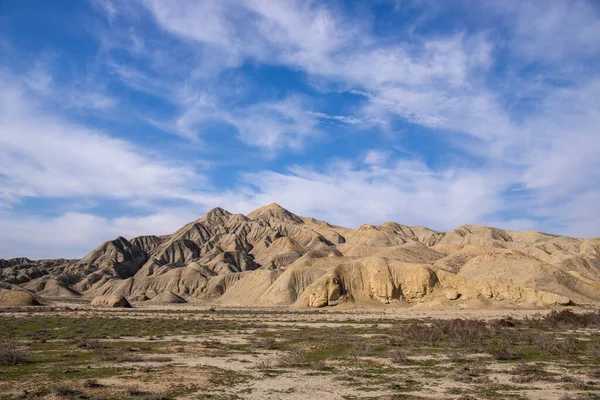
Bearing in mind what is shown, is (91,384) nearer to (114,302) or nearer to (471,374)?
(471,374)

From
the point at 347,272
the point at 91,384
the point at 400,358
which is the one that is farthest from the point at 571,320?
the point at 347,272

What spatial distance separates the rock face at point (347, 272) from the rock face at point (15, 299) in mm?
12997

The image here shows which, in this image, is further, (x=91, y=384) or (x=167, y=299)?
(x=167, y=299)

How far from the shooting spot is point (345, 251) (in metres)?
129

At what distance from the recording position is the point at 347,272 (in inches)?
3147

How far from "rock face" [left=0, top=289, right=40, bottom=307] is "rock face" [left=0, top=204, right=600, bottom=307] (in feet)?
42.6

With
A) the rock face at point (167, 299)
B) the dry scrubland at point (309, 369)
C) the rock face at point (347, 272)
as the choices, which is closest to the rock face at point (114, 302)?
the rock face at point (347, 272)

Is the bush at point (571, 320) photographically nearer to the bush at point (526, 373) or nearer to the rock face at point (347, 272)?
the bush at point (526, 373)

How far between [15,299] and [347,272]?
62002 millimetres

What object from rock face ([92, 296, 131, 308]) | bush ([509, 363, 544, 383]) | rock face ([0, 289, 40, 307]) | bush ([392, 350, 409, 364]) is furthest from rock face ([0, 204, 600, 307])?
bush ([509, 363, 544, 383])

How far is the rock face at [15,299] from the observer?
8400 centimetres

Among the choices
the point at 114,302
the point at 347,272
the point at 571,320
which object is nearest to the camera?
the point at 571,320

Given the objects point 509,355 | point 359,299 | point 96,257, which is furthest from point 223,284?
point 509,355

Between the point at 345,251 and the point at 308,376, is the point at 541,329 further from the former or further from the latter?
the point at 345,251
